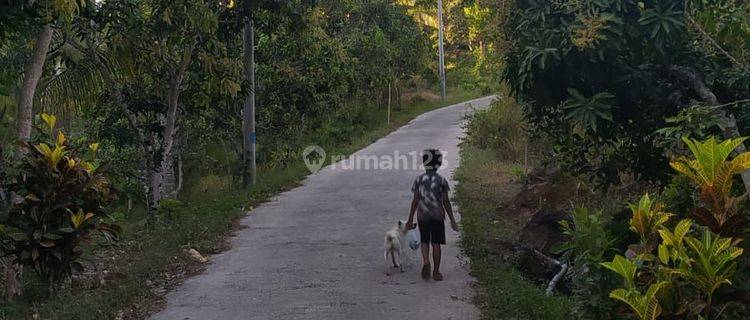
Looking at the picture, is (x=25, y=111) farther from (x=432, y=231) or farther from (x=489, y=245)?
(x=489, y=245)

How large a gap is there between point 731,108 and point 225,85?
739cm

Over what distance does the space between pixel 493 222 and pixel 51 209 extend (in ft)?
21.7

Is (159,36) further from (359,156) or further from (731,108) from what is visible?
(359,156)

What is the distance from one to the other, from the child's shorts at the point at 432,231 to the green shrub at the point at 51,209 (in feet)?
10.4

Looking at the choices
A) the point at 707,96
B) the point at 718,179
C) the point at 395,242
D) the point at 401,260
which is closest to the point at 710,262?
the point at 718,179

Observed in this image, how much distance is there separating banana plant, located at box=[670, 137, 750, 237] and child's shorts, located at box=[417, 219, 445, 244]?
11.8 ft

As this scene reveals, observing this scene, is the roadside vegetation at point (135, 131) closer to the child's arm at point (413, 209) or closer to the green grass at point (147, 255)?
the green grass at point (147, 255)

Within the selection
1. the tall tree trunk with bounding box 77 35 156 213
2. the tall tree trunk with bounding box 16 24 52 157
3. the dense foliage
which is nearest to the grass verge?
the dense foliage

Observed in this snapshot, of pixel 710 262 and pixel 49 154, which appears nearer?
pixel 710 262

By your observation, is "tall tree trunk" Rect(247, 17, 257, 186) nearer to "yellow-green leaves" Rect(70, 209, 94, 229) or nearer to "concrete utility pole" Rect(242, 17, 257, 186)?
"concrete utility pole" Rect(242, 17, 257, 186)

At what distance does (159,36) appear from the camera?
1040 cm

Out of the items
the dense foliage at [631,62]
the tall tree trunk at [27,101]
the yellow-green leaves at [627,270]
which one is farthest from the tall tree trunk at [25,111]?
the yellow-green leaves at [627,270]

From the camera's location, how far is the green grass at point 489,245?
630 cm

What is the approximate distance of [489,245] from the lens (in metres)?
A: 9.09
